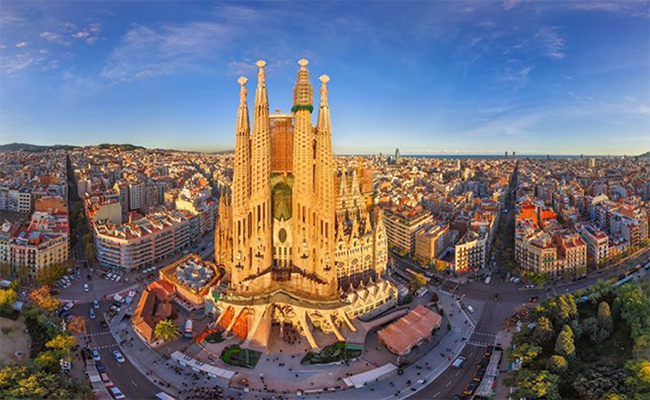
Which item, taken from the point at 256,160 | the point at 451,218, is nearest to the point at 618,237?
the point at 451,218

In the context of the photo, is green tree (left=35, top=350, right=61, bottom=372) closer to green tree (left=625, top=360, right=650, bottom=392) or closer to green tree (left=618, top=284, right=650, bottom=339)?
green tree (left=625, top=360, right=650, bottom=392)

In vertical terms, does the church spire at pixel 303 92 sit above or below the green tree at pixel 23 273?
above

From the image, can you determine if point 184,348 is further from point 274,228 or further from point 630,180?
point 630,180

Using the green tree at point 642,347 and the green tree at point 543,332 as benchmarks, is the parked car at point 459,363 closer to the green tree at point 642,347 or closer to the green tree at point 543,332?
the green tree at point 543,332

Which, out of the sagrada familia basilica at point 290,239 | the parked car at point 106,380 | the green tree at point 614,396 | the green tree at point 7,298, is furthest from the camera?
the green tree at point 7,298

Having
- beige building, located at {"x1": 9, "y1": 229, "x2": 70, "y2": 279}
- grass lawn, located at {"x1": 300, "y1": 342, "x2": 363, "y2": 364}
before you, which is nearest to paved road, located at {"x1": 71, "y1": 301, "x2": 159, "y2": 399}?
grass lawn, located at {"x1": 300, "y1": 342, "x2": 363, "y2": 364}

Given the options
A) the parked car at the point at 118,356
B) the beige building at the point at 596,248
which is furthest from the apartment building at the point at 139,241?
the beige building at the point at 596,248

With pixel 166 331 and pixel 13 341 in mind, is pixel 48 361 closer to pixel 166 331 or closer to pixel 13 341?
pixel 13 341
